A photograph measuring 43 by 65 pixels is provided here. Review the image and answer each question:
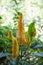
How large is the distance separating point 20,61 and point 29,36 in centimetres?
19

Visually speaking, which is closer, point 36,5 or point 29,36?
point 29,36

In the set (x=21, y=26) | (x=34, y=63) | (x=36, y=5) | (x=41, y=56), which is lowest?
(x=36, y=5)

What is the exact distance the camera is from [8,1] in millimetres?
4141

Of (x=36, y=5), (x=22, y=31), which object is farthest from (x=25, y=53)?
(x=36, y=5)

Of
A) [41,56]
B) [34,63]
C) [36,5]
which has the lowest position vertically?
[36,5]

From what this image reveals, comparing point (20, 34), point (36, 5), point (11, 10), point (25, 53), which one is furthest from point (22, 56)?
point (36, 5)

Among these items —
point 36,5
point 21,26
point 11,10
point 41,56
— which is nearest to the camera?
point 41,56

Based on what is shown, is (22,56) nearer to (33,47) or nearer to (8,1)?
Answer: (33,47)

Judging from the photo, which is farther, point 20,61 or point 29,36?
point 29,36

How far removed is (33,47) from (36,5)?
9.07ft

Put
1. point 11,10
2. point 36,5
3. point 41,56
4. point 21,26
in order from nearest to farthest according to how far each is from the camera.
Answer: point 41,56, point 21,26, point 11,10, point 36,5

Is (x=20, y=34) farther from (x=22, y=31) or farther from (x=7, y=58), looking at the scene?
(x=7, y=58)

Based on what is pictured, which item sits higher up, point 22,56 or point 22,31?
point 22,31

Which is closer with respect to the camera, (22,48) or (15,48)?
(15,48)
